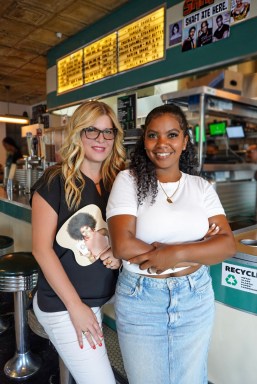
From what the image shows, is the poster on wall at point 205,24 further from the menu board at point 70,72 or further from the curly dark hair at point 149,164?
the menu board at point 70,72

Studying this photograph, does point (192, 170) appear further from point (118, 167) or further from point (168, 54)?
point (168, 54)

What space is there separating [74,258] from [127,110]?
9.38 feet

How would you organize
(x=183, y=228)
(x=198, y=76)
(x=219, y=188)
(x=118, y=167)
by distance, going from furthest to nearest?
1. (x=198, y=76)
2. (x=219, y=188)
3. (x=118, y=167)
4. (x=183, y=228)

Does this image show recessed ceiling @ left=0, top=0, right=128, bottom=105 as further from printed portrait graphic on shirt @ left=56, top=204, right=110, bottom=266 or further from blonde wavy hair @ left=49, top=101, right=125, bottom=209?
printed portrait graphic on shirt @ left=56, top=204, right=110, bottom=266

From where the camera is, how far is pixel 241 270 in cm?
138

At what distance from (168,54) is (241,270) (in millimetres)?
2583

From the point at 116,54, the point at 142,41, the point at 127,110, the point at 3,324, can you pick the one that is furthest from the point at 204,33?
the point at 3,324

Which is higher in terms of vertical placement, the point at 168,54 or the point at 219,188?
the point at 168,54

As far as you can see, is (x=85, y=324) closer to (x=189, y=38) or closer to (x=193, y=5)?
(x=189, y=38)

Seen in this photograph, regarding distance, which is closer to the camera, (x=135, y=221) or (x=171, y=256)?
(x=171, y=256)

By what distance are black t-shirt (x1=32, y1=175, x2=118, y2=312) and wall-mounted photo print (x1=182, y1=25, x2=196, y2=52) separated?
7.44ft

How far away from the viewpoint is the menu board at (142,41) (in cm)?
331

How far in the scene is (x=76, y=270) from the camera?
4.24 ft

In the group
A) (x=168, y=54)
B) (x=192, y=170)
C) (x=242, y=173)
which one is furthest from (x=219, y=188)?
(x=168, y=54)
